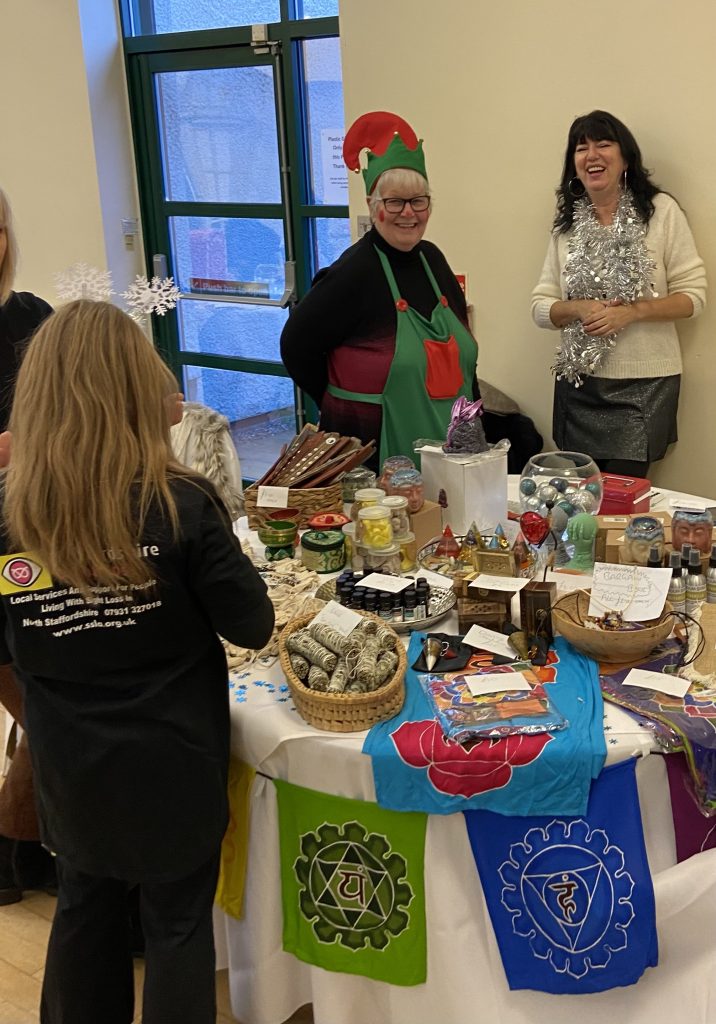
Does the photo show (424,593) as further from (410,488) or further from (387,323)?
(387,323)

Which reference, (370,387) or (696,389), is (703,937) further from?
(696,389)

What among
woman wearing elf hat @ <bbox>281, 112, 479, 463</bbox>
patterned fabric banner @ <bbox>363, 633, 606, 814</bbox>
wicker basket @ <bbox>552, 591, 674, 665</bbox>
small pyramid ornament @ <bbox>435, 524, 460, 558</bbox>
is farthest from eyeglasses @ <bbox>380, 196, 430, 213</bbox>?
patterned fabric banner @ <bbox>363, 633, 606, 814</bbox>

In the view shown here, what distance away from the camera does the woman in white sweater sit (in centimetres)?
334

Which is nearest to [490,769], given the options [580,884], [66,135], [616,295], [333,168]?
[580,884]

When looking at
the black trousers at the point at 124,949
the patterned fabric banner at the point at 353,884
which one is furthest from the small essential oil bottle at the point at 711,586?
the black trousers at the point at 124,949

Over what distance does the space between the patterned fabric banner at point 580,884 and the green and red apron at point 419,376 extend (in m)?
1.52

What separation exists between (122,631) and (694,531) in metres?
1.25

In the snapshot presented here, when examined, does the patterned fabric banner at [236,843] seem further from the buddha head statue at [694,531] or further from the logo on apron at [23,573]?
the buddha head statue at [694,531]

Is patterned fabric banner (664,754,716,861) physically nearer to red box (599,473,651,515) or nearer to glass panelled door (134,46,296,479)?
red box (599,473,651,515)

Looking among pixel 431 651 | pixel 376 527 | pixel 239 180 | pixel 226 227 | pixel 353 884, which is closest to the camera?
pixel 353 884

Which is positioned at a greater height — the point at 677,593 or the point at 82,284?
the point at 82,284

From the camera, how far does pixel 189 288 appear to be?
5.60 meters

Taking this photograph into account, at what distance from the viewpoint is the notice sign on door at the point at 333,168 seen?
4797 millimetres

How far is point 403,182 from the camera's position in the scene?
2.83 metres
